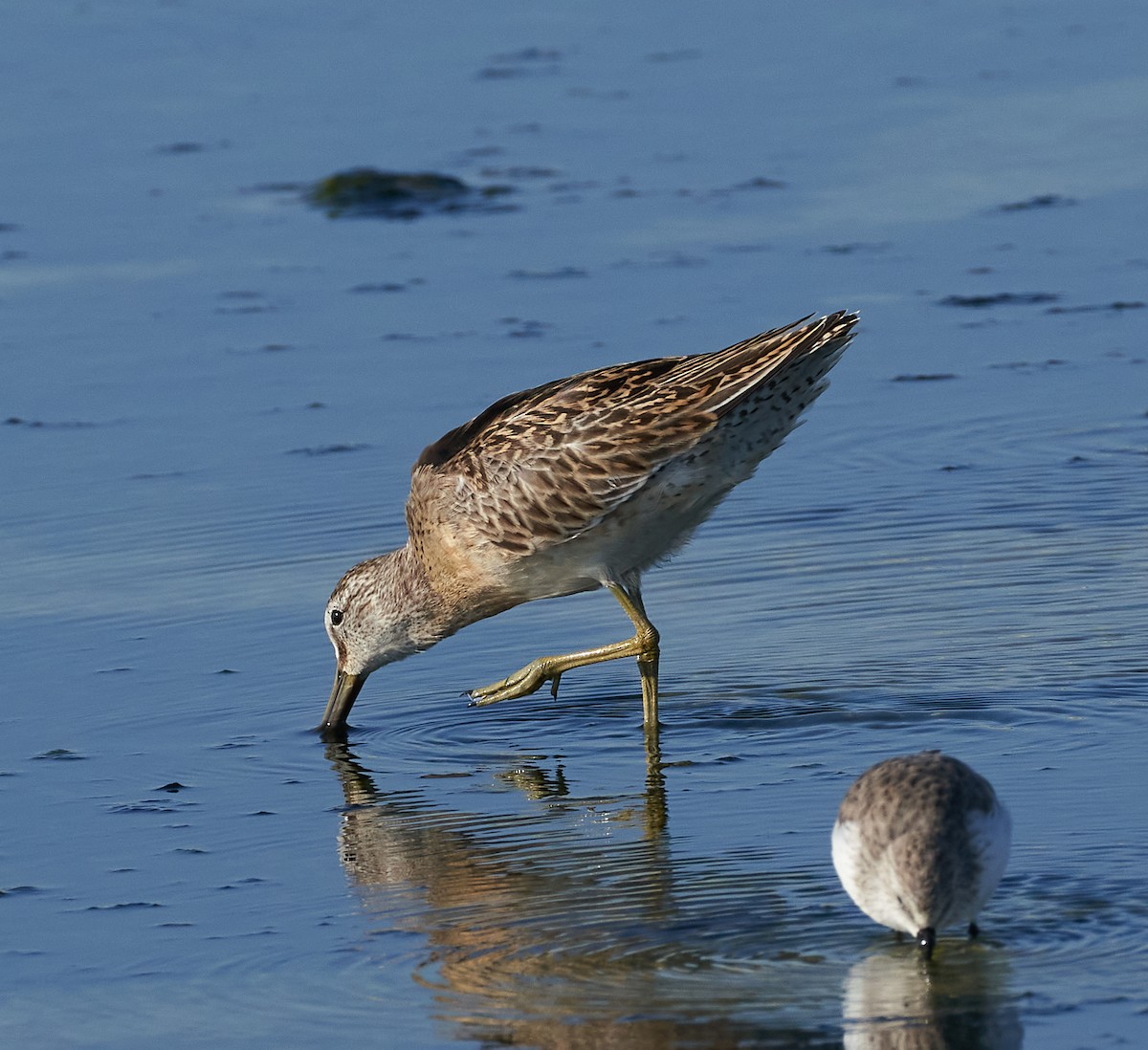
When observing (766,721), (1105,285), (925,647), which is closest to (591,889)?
(766,721)

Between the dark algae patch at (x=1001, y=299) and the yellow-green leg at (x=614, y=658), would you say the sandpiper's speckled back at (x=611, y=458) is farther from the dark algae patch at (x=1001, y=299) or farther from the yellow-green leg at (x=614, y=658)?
the dark algae patch at (x=1001, y=299)

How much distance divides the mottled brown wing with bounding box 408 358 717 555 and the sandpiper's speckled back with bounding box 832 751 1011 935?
2.30 metres

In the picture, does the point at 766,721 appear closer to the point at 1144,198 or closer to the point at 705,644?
the point at 705,644

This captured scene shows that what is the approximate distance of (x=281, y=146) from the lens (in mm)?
14680

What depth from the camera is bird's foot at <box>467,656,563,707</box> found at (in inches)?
288

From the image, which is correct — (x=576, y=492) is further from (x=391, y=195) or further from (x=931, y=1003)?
(x=391, y=195)

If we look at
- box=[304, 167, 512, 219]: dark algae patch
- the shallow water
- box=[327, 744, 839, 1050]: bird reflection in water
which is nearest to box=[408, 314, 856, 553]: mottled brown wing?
the shallow water

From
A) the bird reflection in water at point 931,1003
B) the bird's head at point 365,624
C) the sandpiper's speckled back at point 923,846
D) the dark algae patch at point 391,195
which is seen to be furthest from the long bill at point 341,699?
the dark algae patch at point 391,195

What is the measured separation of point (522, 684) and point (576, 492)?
66 cm

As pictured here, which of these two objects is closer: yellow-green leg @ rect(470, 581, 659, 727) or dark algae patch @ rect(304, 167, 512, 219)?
yellow-green leg @ rect(470, 581, 659, 727)

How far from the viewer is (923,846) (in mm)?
5074

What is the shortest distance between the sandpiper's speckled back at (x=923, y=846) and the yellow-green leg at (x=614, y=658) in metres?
2.01

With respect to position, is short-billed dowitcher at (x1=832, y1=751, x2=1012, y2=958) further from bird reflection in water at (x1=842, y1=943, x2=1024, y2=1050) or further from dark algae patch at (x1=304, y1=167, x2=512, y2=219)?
dark algae patch at (x1=304, y1=167, x2=512, y2=219)

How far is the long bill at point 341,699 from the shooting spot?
7.33 metres
